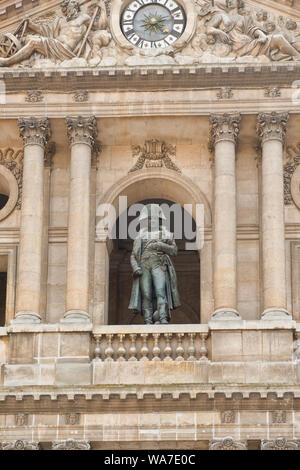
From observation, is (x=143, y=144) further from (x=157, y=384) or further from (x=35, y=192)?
(x=157, y=384)

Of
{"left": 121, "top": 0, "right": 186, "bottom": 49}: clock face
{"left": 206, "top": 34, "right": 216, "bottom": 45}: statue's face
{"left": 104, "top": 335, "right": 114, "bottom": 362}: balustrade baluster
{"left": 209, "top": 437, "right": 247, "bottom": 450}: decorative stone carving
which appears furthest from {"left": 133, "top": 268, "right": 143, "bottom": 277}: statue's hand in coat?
{"left": 206, "top": 34, "right": 216, "bottom": 45}: statue's face

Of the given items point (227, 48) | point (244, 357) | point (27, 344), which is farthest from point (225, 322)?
point (227, 48)

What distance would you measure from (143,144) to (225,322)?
538 cm

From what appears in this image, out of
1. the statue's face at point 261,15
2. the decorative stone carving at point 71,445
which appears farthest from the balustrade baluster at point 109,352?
the statue's face at point 261,15

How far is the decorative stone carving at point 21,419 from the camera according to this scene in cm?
3397

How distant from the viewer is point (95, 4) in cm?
3875

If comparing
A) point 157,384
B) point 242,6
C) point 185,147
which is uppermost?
point 242,6

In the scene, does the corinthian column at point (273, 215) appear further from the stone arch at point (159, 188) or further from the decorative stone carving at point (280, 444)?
the decorative stone carving at point (280, 444)

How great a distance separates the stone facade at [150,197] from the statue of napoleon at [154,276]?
75 centimetres

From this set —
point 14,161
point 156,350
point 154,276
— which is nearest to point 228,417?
point 156,350

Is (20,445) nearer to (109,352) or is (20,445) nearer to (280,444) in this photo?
(109,352)

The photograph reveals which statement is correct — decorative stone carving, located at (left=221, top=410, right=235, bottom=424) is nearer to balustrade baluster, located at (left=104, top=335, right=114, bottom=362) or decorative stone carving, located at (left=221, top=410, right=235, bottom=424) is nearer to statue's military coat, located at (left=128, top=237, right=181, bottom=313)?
balustrade baluster, located at (left=104, top=335, right=114, bottom=362)

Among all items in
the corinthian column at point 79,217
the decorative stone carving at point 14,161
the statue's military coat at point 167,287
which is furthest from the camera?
the decorative stone carving at point 14,161

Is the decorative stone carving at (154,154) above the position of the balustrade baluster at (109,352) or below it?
above
